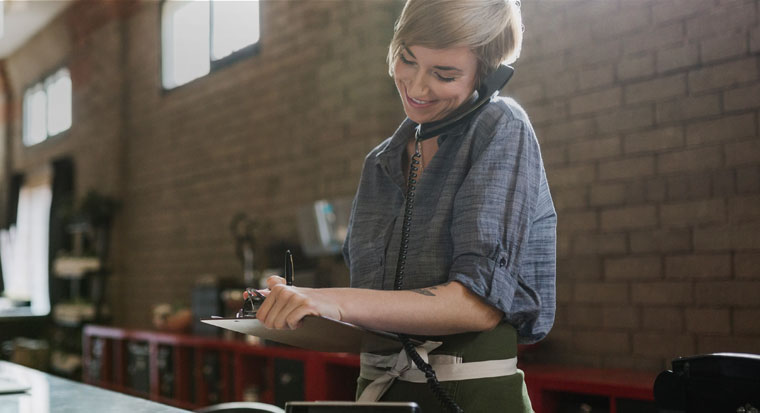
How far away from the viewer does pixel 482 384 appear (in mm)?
1034

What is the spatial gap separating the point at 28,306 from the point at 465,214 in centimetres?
1054

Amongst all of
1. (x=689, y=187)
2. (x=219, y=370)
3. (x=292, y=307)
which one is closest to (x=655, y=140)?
(x=689, y=187)

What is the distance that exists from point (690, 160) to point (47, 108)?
901cm

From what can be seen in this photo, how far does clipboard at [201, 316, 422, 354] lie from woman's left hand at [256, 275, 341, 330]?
13mm

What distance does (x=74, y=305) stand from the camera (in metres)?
7.37

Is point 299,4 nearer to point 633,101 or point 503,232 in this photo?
point 633,101

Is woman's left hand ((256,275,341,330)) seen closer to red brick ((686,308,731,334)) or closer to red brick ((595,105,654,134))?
red brick ((686,308,731,334))

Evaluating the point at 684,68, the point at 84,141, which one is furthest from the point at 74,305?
the point at 684,68

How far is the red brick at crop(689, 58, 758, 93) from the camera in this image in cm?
275

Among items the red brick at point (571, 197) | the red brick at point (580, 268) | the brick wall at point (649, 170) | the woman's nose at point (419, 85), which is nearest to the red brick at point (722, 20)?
the brick wall at point (649, 170)

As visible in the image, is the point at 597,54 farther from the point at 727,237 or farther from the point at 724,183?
the point at 727,237

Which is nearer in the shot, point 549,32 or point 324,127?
point 549,32

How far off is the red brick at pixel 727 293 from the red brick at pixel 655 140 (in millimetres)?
576

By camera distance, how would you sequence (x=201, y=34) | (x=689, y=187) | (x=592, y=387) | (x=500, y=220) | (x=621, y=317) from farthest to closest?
(x=201, y=34) → (x=621, y=317) → (x=689, y=187) → (x=592, y=387) → (x=500, y=220)
